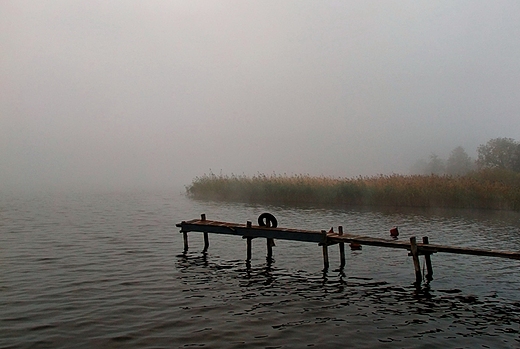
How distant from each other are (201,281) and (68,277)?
4.83m

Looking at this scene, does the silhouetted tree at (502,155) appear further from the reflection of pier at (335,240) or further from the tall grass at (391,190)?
the reflection of pier at (335,240)

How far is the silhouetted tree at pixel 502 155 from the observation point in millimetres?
59709

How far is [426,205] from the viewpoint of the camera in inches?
1666

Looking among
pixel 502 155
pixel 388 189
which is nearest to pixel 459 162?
pixel 502 155

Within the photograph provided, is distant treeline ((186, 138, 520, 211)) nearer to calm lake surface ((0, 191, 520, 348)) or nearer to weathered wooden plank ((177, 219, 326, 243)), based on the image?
calm lake surface ((0, 191, 520, 348))

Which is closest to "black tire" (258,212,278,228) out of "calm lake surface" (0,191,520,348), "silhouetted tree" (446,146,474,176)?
"calm lake surface" (0,191,520,348)

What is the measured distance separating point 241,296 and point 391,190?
32383 mm

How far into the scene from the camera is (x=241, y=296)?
47.3 feet

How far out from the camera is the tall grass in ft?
132

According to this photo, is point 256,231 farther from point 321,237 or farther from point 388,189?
point 388,189

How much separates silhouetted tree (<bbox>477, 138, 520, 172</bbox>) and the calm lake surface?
37988 mm

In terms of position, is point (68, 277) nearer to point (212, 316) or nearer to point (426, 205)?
point (212, 316)

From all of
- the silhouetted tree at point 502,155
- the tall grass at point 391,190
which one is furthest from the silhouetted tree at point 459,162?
the tall grass at point 391,190

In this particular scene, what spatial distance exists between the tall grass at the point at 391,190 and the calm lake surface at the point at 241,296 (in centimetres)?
1439
